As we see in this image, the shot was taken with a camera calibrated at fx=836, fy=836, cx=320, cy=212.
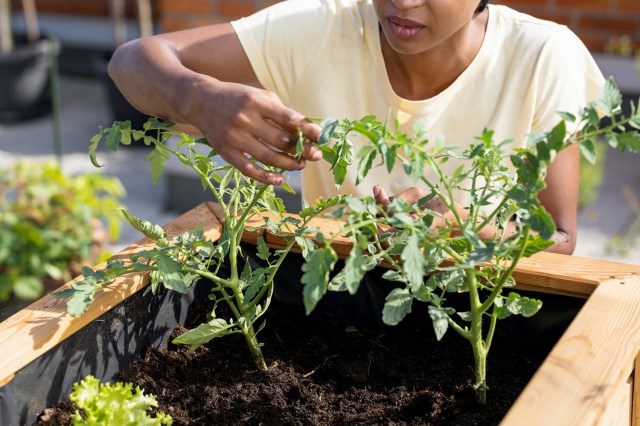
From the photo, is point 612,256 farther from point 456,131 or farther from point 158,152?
point 158,152

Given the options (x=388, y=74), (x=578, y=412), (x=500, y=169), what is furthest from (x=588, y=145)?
(x=388, y=74)

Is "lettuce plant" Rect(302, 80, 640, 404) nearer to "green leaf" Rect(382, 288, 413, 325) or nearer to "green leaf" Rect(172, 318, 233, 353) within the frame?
"green leaf" Rect(382, 288, 413, 325)

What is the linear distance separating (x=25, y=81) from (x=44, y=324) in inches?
162

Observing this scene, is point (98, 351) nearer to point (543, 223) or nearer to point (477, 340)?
point (477, 340)

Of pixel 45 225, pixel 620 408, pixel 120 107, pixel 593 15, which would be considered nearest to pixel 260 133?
pixel 620 408

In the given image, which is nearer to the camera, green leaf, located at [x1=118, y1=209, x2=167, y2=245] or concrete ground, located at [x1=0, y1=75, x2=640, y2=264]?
green leaf, located at [x1=118, y1=209, x2=167, y2=245]

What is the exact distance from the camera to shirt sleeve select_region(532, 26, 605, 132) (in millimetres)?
1674

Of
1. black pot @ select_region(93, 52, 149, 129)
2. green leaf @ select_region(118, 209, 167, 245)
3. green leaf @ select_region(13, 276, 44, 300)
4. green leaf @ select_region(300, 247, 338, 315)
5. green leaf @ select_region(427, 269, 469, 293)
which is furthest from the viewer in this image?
black pot @ select_region(93, 52, 149, 129)

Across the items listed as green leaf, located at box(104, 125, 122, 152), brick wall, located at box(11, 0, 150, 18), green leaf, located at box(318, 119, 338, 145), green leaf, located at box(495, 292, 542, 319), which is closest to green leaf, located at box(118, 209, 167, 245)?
green leaf, located at box(104, 125, 122, 152)

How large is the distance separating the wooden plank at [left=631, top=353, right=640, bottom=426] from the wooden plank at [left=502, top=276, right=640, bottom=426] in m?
0.05

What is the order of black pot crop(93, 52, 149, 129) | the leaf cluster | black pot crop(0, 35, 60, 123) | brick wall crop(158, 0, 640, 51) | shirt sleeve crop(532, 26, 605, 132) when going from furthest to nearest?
black pot crop(0, 35, 60, 123) → black pot crop(93, 52, 149, 129) → brick wall crop(158, 0, 640, 51) → the leaf cluster → shirt sleeve crop(532, 26, 605, 132)

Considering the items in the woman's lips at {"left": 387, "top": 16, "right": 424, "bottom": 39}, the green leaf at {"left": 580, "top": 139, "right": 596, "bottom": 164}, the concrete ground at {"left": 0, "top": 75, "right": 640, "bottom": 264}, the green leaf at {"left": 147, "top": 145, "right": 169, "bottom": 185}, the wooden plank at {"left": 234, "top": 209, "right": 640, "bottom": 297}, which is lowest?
the concrete ground at {"left": 0, "top": 75, "right": 640, "bottom": 264}

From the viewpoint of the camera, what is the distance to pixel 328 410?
119 cm

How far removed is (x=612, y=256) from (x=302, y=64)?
1.90 meters
